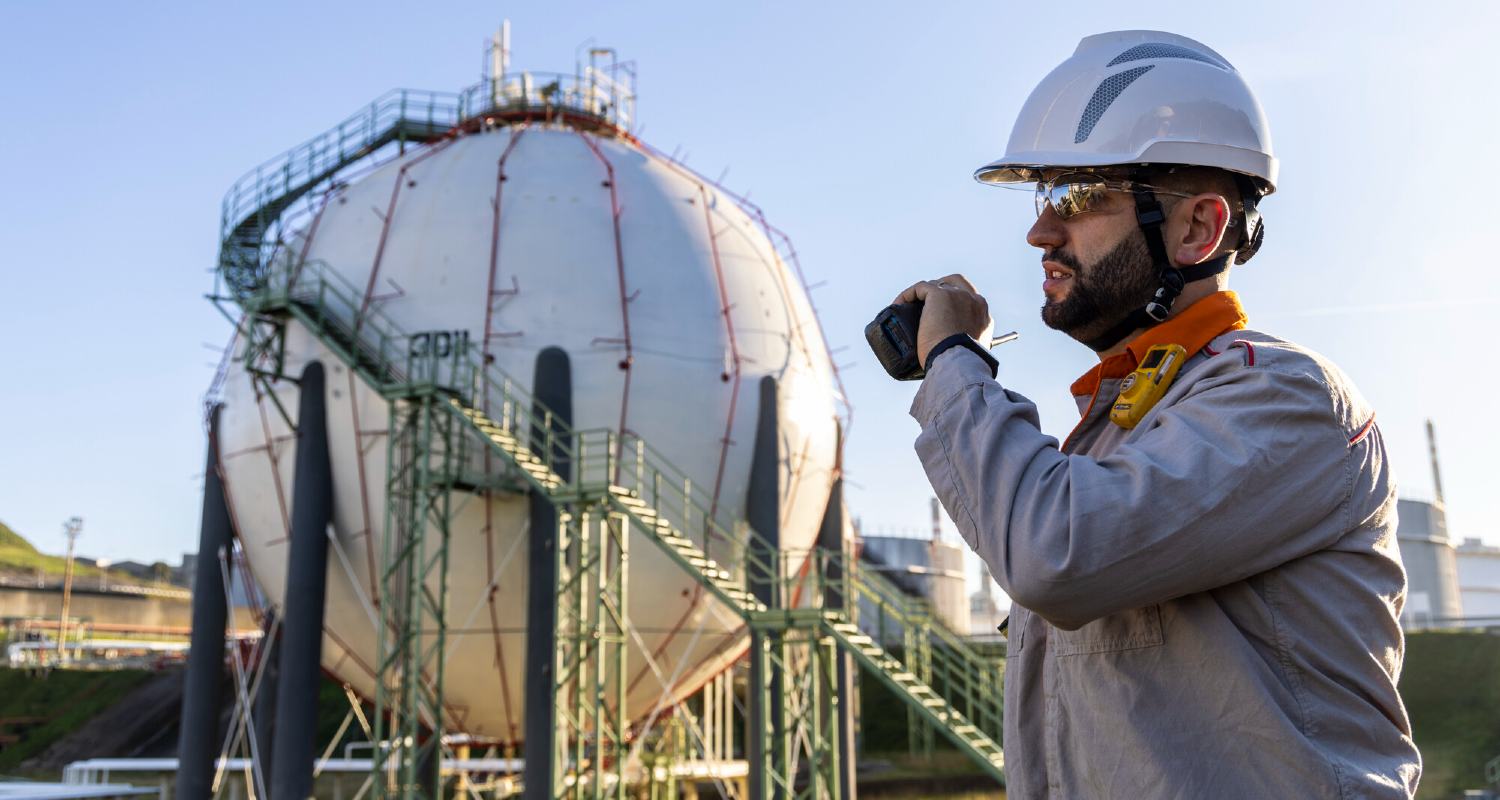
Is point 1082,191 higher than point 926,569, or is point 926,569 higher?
point 926,569

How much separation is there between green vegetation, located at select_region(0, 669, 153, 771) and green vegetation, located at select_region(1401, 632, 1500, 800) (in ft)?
114

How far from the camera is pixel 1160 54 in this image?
7.33ft

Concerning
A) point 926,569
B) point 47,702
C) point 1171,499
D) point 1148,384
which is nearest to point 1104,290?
point 1148,384

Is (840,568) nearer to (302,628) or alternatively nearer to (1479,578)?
(302,628)

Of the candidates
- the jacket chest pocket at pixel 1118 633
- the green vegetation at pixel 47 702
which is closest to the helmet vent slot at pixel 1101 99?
the jacket chest pocket at pixel 1118 633

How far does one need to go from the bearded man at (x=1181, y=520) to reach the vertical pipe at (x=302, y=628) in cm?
1516

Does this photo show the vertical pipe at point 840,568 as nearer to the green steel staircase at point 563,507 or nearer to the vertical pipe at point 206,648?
the green steel staircase at point 563,507

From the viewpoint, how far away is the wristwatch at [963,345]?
6.84ft

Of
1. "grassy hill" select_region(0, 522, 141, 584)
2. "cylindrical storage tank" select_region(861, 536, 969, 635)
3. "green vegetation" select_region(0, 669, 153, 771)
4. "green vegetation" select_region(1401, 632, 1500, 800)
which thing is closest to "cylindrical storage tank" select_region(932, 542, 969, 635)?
"cylindrical storage tank" select_region(861, 536, 969, 635)

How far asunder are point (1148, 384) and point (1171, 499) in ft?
1.04

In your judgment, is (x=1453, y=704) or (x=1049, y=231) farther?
(x=1453, y=704)

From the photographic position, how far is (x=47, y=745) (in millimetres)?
37438

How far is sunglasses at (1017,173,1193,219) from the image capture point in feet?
7.06

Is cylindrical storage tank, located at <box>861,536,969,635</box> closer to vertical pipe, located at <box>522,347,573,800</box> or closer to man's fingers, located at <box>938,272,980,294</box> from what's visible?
vertical pipe, located at <box>522,347,573,800</box>
